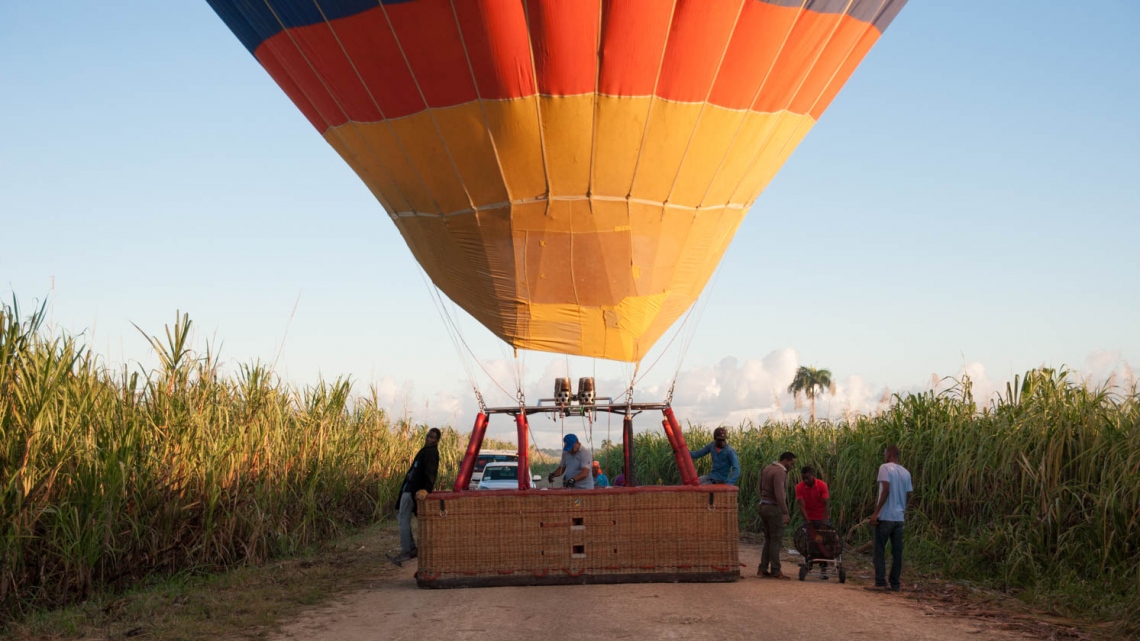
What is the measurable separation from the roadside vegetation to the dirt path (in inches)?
68.8

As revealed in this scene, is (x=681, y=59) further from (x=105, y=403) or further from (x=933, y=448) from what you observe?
(x=105, y=403)

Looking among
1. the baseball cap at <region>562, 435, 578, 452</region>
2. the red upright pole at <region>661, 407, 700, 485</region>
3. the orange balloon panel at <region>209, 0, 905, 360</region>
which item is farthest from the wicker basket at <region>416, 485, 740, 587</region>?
the orange balloon panel at <region>209, 0, 905, 360</region>

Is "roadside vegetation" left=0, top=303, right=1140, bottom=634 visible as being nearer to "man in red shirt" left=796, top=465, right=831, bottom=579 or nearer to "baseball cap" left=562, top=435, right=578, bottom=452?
"man in red shirt" left=796, top=465, right=831, bottom=579

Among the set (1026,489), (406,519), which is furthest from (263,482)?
(1026,489)

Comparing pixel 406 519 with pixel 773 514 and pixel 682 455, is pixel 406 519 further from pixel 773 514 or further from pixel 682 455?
pixel 773 514

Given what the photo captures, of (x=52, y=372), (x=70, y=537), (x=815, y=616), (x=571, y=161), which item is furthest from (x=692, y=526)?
→ (x=52, y=372)

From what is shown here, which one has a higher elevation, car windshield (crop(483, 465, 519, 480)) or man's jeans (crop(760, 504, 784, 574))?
car windshield (crop(483, 465, 519, 480))

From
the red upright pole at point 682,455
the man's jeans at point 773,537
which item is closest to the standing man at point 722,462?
the man's jeans at point 773,537

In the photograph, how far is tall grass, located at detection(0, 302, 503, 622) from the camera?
9547mm

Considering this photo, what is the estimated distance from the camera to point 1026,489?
11180 mm

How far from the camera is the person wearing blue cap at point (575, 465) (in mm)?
11680

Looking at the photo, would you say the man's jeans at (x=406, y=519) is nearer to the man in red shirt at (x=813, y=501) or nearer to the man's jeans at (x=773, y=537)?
the man's jeans at (x=773, y=537)

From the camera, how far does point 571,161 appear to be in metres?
10.3

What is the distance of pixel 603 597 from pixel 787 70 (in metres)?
5.74
